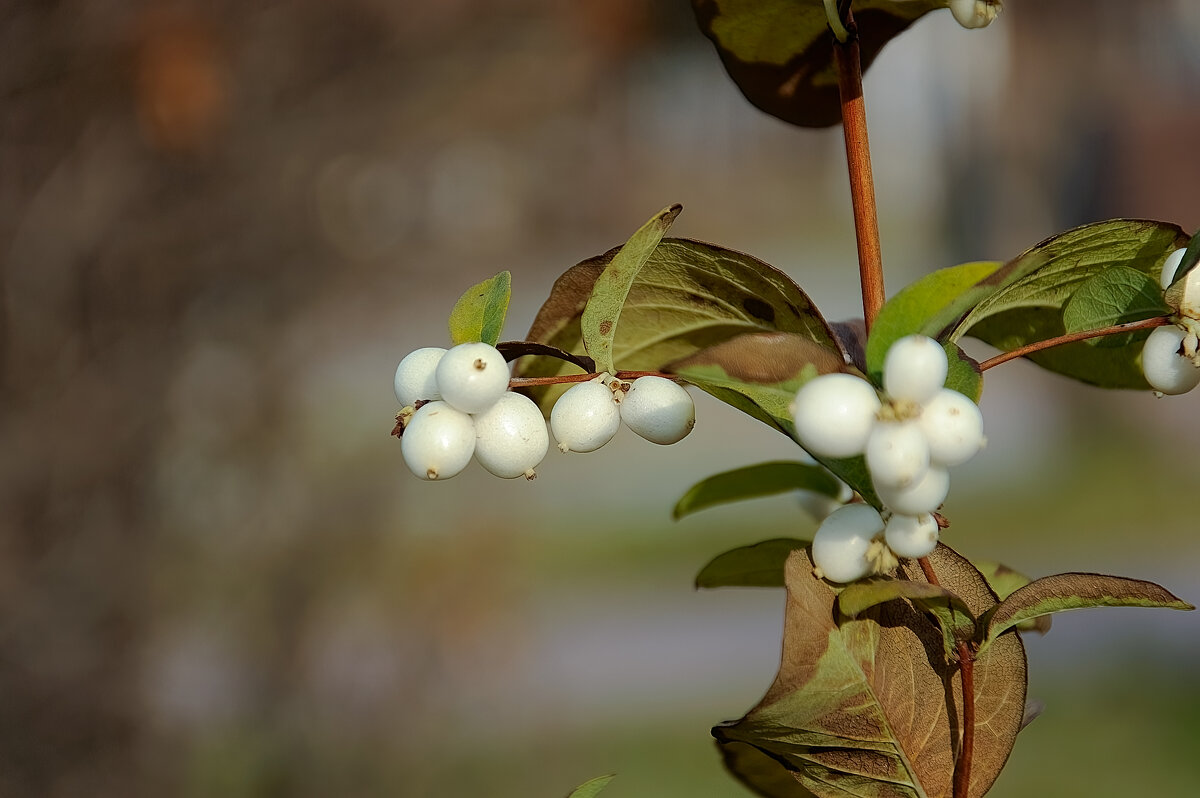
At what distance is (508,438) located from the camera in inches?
8.7

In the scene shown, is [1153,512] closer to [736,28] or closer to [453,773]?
[453,773]

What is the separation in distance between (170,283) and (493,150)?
4.25 ft

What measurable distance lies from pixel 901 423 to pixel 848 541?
0.04 m

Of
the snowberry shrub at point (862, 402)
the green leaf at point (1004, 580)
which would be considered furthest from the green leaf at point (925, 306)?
the green leaf at point (1004, 580)

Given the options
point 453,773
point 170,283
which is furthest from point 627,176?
point 170,283

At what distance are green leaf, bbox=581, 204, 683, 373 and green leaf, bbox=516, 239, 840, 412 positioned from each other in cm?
2

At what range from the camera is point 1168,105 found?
3.28 meters

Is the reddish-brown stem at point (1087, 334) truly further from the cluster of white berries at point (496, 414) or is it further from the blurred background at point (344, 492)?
the blurred background at point (344, 492)

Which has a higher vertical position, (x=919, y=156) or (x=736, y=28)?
(x=919, y=156)

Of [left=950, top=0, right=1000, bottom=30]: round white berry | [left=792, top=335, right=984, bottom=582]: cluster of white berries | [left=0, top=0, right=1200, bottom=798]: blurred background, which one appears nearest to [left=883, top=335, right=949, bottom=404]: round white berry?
[left=792, top=335, right=984, bottom=582]: cluster of white berries

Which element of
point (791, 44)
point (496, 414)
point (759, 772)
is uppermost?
point (791, 44)

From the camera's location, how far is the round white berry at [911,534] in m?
0.21

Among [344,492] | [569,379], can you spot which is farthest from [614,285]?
[344,492]

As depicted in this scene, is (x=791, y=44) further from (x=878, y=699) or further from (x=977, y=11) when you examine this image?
(x=878, y=699)
